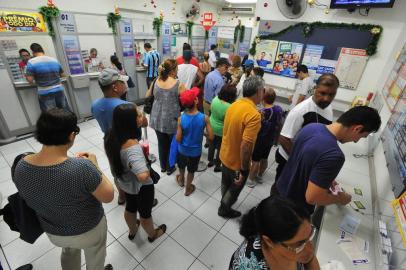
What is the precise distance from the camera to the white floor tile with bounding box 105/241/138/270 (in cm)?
195

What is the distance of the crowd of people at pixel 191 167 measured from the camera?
962mm

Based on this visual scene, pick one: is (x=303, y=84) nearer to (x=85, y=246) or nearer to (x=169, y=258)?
(x=169, y=258)

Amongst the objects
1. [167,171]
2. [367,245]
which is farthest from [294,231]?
[167,171]

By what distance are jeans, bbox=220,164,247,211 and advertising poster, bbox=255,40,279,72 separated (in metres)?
3.13

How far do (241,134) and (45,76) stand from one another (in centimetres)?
351

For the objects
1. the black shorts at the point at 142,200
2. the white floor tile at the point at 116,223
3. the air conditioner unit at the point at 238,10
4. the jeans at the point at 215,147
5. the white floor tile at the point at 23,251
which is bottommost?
the white floor tile at the point at 23,251

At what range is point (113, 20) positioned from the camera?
481 cm

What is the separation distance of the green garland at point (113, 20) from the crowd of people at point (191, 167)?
3.19 meters

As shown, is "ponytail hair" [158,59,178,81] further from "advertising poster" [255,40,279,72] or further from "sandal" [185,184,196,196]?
"advertising poster" [255,40,279,72]

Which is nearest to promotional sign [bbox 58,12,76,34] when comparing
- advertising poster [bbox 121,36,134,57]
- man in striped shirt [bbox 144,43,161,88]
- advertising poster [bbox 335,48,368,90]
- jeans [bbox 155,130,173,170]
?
advertising poster [bbox 121,36,134,57]

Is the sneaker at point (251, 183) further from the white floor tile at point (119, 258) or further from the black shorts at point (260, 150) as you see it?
the white floor tile at point (119, 258)

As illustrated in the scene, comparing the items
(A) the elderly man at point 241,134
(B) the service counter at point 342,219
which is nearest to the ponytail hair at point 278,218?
(B) the service counter at point 342,219

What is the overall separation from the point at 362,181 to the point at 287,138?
966 mm

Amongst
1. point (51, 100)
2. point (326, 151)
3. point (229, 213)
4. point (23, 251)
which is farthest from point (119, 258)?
point (51, 100)
